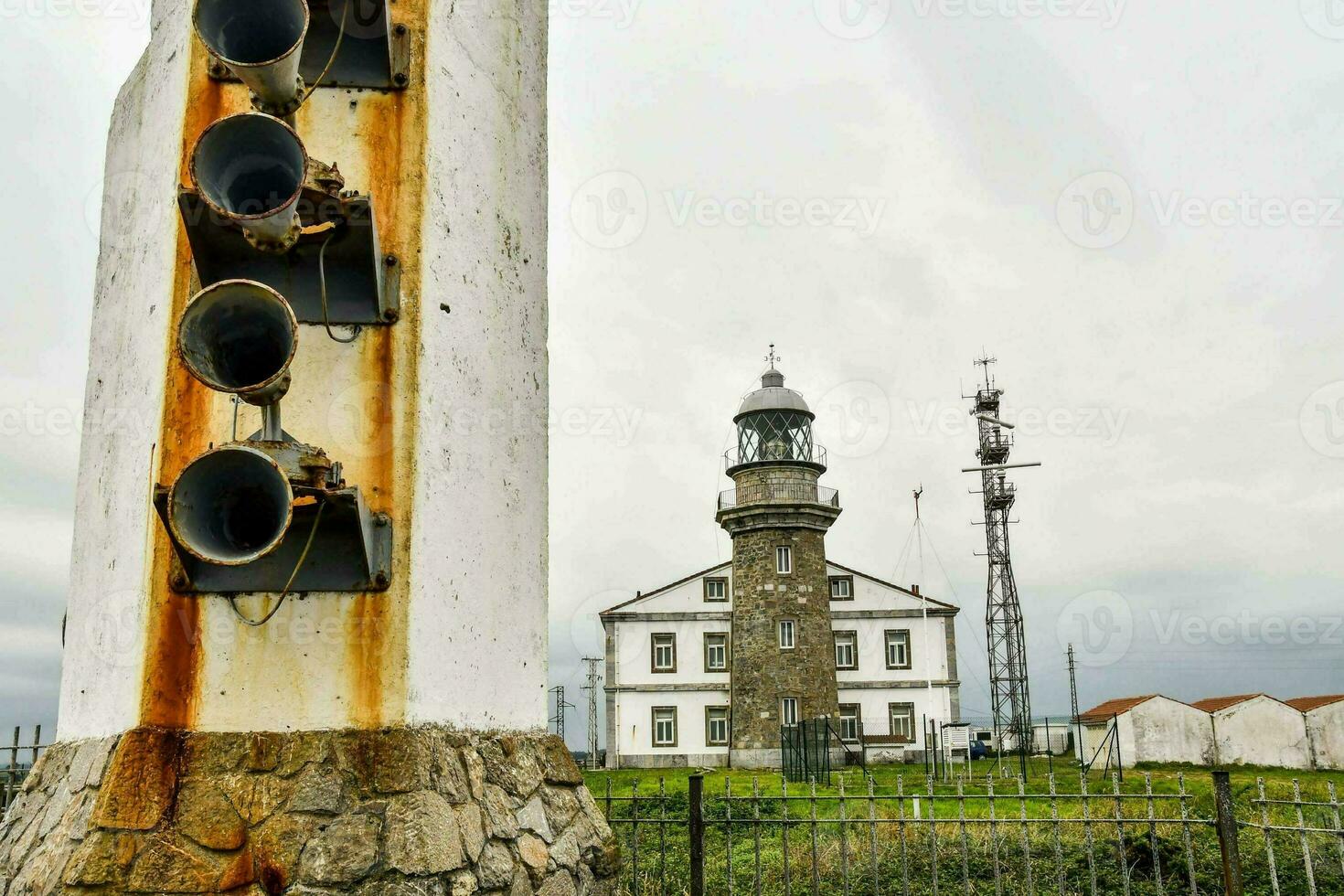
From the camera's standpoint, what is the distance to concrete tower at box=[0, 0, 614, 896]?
3.93 meters

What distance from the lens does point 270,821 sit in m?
3.94

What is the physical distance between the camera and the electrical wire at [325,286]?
432 cm

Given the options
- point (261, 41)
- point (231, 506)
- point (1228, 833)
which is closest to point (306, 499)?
point (231, 506)

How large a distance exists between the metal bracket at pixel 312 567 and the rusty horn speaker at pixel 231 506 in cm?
17

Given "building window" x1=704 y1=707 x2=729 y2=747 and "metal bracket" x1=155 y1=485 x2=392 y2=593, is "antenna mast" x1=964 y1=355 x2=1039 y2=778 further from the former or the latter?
"metal bracket" x1=155 y1=485 x2=392 y2=593

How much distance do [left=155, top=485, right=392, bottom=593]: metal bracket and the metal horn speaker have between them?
56 centimetres

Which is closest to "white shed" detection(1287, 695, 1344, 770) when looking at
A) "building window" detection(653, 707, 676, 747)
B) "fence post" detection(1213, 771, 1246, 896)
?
"building window" detection(653, 707, 676, 747)

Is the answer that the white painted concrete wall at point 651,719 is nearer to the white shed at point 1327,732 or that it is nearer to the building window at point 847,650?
the building window at point 847,650

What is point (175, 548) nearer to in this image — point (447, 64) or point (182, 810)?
point (182, 810)

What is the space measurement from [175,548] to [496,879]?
1.80m

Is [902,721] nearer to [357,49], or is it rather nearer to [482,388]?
[482,388]

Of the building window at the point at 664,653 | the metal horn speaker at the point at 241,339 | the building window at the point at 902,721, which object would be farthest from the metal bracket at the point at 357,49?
the building window at the point at 902,721

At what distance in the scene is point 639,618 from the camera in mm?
42344

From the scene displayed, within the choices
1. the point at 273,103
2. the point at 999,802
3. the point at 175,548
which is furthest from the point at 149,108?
the point at 999,802
